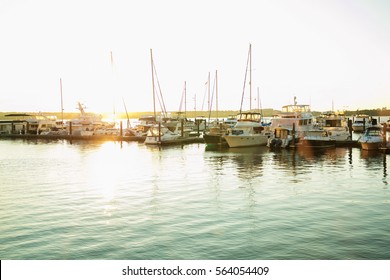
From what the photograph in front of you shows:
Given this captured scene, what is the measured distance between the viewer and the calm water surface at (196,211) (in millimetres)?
13016

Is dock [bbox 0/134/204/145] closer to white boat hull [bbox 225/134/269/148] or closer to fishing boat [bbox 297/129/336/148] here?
white boat hull [bbox 225/134/269/148]

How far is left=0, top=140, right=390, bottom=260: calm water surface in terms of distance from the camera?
13016 millimetres

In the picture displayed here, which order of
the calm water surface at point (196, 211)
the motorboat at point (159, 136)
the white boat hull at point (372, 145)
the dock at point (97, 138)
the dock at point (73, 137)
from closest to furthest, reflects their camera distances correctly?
the calm water surface at point (196, 211), the white boat hull at point (372, 145), the motorboat at point (159, 136), the dock at point (97, 138), the dock at point (73, 137)

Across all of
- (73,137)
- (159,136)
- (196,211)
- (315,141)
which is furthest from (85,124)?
(196,211)

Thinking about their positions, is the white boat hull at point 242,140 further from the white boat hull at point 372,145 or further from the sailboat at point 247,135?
the white boat hull at point 372,145

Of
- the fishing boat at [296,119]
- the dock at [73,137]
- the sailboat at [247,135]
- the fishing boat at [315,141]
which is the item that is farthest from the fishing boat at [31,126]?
the fishing boat at [315,141]

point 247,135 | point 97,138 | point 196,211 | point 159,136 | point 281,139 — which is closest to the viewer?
point 196,211

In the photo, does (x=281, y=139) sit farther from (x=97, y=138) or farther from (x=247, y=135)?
(x=97, y=138)

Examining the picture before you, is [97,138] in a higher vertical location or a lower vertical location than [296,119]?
lower

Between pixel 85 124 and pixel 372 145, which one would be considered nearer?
pixel 372 145

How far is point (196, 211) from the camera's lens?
17875 millimetres

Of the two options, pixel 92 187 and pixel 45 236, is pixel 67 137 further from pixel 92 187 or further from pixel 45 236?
pixel 45 236

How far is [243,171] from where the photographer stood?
30031 mm

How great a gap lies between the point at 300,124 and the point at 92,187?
31798 millimetres
